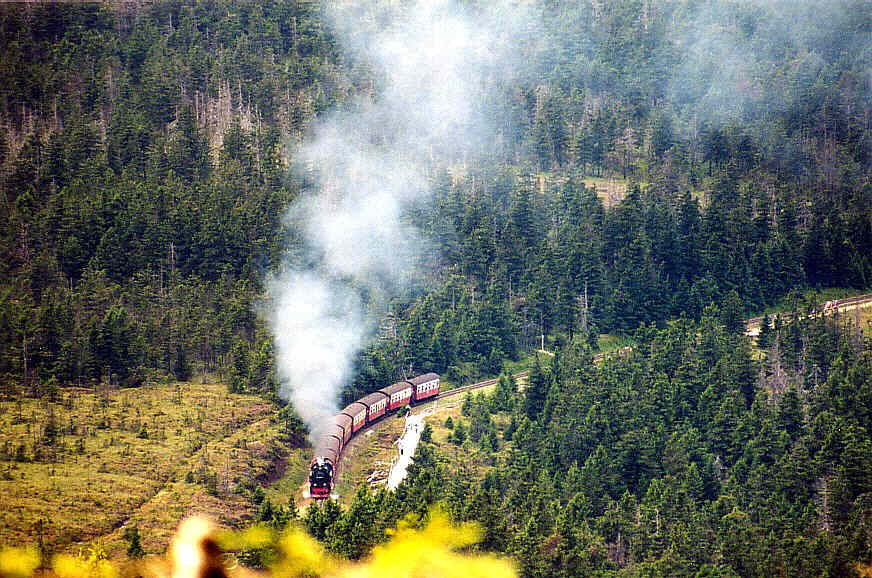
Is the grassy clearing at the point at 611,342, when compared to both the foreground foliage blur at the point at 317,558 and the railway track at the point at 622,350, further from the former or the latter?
the foreground foliage blur at the point at 317,558

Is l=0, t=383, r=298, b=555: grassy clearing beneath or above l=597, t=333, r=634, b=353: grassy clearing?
Answer: beneath

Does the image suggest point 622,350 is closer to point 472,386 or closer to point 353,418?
point 472,386

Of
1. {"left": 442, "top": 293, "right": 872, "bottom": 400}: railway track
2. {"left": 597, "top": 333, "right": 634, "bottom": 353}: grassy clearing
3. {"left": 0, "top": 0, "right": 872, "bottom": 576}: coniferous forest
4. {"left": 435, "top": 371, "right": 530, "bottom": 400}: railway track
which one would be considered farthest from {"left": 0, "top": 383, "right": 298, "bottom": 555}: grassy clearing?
{"left": 597, "top": 333, "right": 634, "bottom": 353}: grassy clearing

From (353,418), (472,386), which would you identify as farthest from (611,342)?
(353,418)

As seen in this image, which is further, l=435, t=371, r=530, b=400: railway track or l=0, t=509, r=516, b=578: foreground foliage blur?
l=435, t=371, r=530, b=400: railway track

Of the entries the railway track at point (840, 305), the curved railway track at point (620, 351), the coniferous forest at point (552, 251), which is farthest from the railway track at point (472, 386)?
the railway track at point (840, 305)

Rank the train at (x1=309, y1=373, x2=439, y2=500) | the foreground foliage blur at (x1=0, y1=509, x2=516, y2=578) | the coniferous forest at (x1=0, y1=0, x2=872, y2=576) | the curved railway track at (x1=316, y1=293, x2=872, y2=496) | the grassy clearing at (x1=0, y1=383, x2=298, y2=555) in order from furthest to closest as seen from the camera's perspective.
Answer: the curved railway track at (x1=316, y1=293, x2=872, y2=496), the coniferous forest at (x1=0, y1=0, x2=872, y2=576), the train at (x1=309, y1=373, x2=439, y2=500), the grassy clearing at (x1=0, y1=383, x2=298, y2=555), the foreground foliage blur at (x1=0, y1=509, x2=516, y2=578)

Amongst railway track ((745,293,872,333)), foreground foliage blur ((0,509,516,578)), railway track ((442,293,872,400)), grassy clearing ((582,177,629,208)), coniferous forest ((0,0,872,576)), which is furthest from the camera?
grassy clearing ((582,177,629,208))

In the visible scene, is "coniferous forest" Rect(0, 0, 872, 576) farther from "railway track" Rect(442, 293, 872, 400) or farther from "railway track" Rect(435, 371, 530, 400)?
"railway track" Rect(442, 293, 872, 400)
